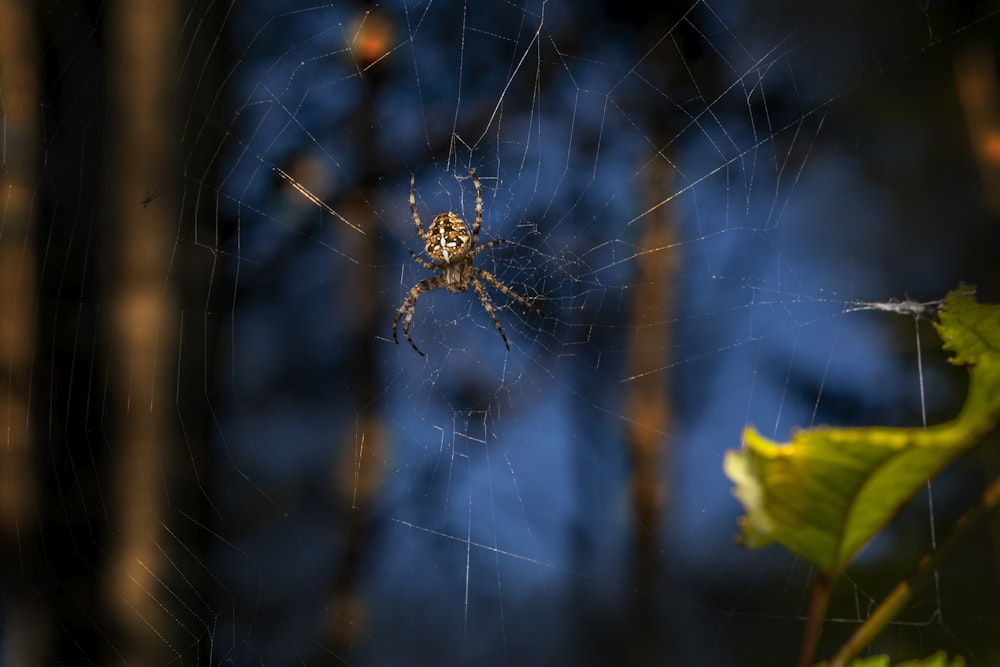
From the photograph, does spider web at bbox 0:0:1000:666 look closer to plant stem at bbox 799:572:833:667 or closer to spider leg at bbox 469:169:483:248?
spider leg at bbox 469:169:483:248

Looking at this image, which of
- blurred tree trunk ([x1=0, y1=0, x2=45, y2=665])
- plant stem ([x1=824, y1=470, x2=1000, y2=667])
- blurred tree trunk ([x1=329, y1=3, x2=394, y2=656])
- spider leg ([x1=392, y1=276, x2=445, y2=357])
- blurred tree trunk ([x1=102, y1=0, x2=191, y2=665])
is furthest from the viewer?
blurred tree trunk ([x1=329, y1=3, x2=394, y2=656])

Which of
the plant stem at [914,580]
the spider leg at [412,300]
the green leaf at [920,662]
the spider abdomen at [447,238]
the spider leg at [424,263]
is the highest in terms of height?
the spider abdomen at [447,238]

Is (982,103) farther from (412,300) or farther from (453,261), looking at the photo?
(412,300)

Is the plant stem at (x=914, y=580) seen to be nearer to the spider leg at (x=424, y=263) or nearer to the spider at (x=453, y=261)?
the spider at (x=453, y=261)

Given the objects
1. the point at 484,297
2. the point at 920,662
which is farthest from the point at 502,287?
the point at 920,662

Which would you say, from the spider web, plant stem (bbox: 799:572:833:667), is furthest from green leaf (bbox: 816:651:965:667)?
the spider web

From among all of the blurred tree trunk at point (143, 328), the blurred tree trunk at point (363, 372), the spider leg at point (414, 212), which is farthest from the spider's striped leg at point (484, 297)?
the blurred tree trunk at point (143, 328)
